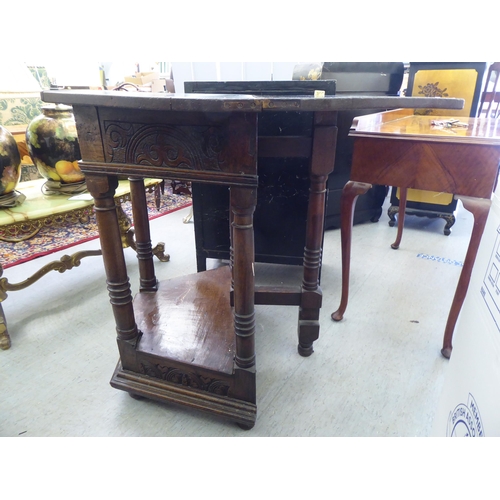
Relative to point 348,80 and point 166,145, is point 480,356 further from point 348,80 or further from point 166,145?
point 348,80

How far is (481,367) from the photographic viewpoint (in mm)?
454

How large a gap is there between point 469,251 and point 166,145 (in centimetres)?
101

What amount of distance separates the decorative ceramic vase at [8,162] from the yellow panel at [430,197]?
7.22 ft

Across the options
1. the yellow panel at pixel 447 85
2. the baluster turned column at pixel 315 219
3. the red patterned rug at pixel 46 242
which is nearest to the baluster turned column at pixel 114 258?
the baluster turned column at pixel 315 219

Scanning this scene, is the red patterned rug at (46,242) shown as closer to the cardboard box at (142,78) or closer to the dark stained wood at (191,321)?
the dark stained wood at (191,321)

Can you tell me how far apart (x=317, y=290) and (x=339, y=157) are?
3.96 ft

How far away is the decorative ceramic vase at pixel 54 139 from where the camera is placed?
4.91 ft

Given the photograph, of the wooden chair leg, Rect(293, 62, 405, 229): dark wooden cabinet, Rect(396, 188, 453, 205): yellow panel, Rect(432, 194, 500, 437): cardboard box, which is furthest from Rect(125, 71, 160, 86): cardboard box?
Rect(432, 194, 500, 437): cardboard box

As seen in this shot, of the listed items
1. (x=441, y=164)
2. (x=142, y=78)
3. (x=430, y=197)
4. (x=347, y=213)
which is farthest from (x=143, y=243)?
(x=142, y=78)

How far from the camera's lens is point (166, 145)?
79cm

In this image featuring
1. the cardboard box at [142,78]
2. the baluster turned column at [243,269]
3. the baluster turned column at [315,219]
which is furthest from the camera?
the cardboard box at [142,78]

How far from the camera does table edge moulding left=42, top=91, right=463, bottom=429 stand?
74cm

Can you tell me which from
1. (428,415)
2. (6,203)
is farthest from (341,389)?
(6,203)

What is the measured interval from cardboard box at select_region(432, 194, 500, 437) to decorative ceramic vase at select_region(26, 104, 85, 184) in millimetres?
1539
